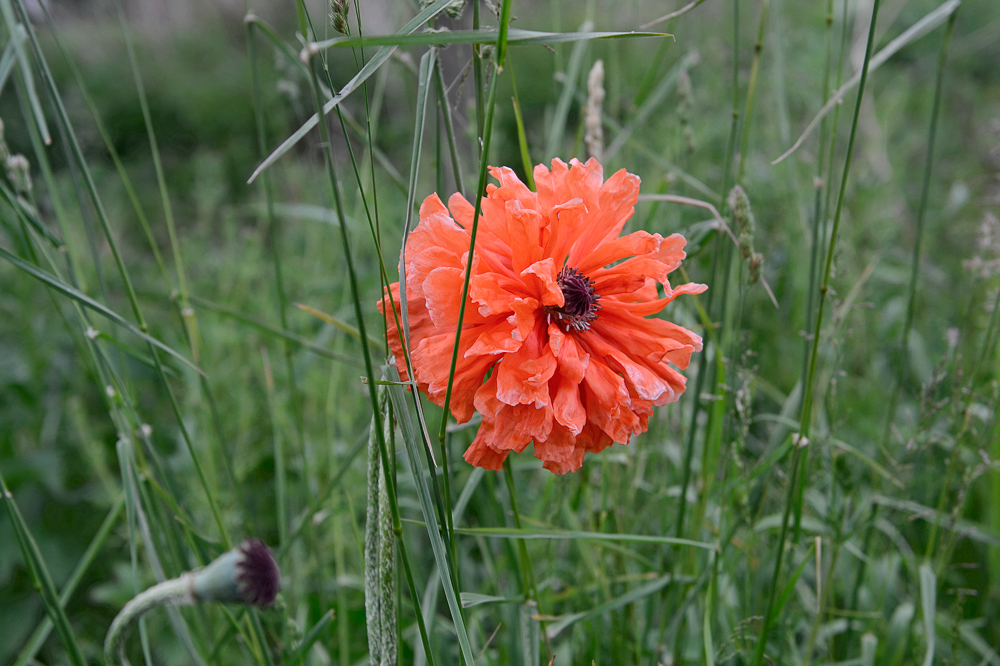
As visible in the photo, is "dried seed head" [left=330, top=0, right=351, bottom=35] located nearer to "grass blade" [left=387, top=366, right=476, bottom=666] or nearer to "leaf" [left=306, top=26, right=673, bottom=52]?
"leaf" [left=306, top=26, right=673, bottom=52]

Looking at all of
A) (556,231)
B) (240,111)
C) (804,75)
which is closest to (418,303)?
(556,231)

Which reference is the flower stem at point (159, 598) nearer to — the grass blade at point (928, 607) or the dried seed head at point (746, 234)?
the dried seed head at point (746, 234)

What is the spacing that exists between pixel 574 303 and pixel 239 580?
352 millimetres

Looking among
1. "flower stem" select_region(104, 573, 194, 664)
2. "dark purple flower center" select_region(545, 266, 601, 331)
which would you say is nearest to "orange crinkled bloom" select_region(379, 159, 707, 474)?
"dark purple flower center" select_region(545, 266, 601, 331)

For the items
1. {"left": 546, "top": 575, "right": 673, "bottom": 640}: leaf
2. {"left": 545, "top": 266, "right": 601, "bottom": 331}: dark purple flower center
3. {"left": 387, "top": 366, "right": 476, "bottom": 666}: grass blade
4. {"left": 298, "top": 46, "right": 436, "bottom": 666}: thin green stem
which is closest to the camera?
{"left": 298, "top": 46, "right": 436, "bottom": 666}: thin green stem

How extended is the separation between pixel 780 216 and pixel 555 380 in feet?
3.97

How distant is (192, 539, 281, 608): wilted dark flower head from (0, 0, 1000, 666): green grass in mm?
108

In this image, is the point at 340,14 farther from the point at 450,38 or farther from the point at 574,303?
the point at 574,303

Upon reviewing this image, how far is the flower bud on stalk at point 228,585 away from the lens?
349mm

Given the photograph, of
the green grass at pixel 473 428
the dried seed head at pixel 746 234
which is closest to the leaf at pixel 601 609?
the green grass at pixel 473 428

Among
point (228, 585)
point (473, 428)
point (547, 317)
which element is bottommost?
point (473, 428)

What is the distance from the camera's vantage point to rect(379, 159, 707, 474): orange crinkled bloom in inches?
20.4

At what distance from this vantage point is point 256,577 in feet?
1.16

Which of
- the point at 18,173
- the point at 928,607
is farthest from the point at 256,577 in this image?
the point at 928,607
